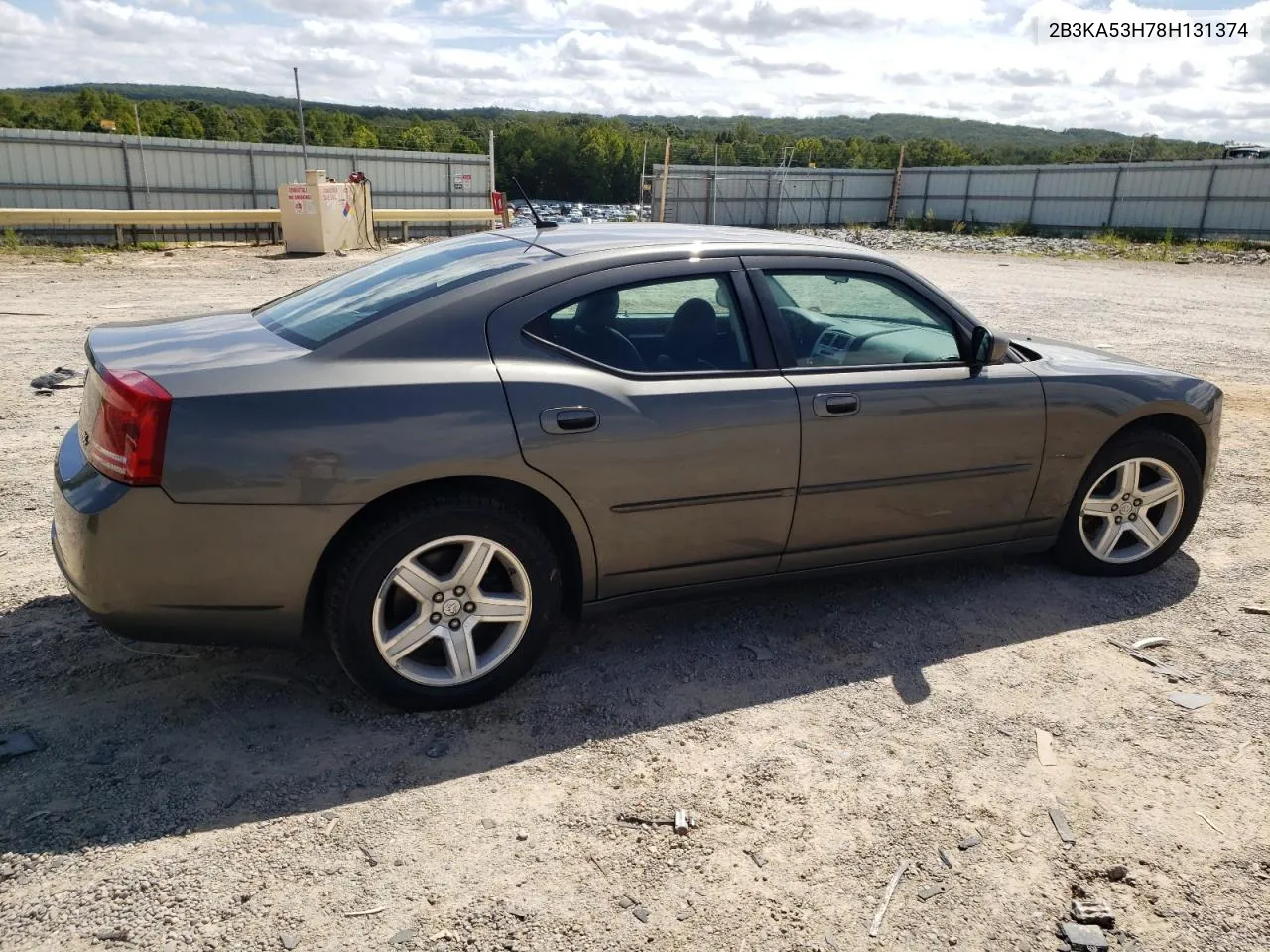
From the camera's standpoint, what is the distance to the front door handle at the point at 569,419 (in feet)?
10.4

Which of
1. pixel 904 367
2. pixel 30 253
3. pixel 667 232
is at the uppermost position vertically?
pixel 667 232

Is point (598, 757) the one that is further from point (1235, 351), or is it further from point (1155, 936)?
point (1235, 351)

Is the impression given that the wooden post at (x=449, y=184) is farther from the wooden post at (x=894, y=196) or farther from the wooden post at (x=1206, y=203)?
the wooden post at (x=1206, y=203)

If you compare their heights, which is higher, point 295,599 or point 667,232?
point 667,232

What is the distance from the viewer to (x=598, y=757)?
10.1 ft

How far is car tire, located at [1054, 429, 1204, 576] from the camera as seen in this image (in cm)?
439

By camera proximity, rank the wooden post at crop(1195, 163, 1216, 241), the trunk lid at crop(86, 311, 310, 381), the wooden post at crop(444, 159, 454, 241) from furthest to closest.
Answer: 1. the wooden post at crop(444, 159, 454, 241)
2. the wooden post at crop(1195, 163, 1216, 241)
3. the trunk lid at crop(86, 311, 310, 381)

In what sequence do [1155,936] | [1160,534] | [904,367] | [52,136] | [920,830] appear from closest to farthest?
1. [1155,936]
2. [920,830]
3. [904,367]
4. [1160,534]
5. [52,136]

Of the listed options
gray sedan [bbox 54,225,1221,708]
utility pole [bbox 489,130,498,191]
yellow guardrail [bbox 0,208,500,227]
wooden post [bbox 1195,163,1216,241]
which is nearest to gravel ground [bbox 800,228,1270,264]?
wooden post [bbox 1195,163,1216,241]

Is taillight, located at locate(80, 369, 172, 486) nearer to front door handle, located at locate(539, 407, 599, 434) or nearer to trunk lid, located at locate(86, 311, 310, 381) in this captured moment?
trunk lid, located at locate(86, 311, 310, 381)

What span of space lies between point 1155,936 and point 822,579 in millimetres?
1776

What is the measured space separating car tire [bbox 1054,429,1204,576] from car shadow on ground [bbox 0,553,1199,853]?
12 centimetres

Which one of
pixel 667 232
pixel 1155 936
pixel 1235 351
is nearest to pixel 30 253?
pixel 667 232

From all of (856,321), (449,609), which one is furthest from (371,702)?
(856,321)
